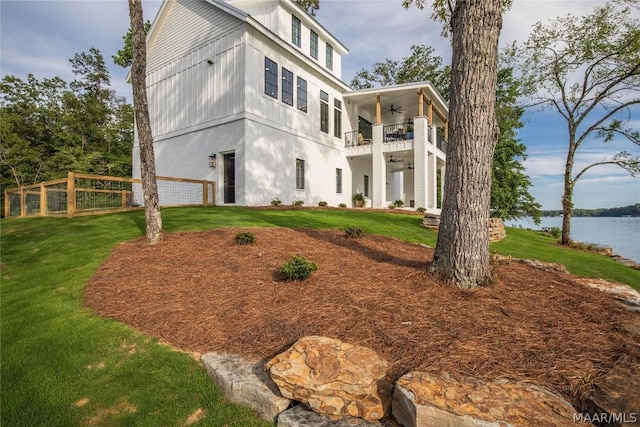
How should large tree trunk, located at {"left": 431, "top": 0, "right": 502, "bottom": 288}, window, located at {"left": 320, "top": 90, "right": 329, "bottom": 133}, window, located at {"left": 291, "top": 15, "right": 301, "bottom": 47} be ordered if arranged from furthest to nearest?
window, located at {"left": 320, "top": 90, "right": 329, "bottom": 133} → window, located at {"left": 291, "top": 15, "right": 301, "bottom": 47} → large tree trunk, located at {"left": 431, "top": 0, "right": 502, "bottom": 288}

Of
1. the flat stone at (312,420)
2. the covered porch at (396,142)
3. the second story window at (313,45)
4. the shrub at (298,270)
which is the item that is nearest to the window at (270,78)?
the second story window at (313,45)

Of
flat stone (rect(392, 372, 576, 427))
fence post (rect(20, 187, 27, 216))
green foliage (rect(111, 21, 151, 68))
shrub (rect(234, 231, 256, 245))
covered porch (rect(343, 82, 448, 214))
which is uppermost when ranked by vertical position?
green foliage (rect(111, 21, 151, 68))

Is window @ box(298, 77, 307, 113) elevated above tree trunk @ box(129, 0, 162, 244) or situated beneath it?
elevated above

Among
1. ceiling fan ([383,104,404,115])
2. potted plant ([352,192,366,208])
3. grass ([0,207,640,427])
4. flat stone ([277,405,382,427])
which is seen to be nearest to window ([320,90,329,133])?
potted plant ([352,192,366,208])

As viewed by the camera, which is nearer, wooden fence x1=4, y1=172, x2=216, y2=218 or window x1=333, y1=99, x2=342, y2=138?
wooden fence x1=4, y1=172, x2=216, y2=218

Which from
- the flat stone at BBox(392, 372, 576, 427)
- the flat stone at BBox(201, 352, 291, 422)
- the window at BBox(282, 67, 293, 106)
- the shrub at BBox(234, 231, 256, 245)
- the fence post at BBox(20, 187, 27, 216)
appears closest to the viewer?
the flat stone at BBox(392, 372, 576, 427)

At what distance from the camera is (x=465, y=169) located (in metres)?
3.66

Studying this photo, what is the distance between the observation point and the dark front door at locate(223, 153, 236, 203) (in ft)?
44.7

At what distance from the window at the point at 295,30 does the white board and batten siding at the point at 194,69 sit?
13.9 ft

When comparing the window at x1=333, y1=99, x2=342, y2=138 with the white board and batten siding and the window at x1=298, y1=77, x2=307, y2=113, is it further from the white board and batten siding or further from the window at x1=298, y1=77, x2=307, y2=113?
the white board and batten siding

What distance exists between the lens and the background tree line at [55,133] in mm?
20844

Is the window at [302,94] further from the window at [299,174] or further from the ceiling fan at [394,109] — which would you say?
the ceiling fan at [394,109]

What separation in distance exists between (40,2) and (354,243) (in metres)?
11.2

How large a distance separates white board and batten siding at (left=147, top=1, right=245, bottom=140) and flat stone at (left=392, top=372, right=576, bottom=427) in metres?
12.7
